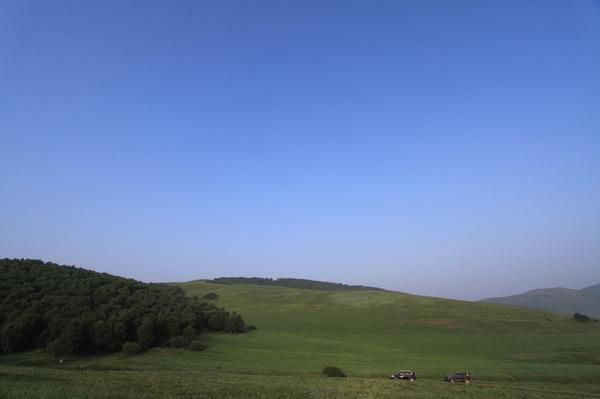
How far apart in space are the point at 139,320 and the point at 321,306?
75342mm

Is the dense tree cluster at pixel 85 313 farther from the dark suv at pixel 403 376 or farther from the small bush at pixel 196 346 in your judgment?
the dark suv at pixel 403 376

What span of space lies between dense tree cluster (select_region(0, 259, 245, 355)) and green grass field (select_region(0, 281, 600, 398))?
→ 9.10 ft

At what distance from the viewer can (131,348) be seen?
195 ft

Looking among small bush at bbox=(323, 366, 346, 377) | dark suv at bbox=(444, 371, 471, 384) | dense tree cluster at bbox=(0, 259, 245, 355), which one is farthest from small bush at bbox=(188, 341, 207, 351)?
dark suv at bbox=(444, 371, 471, 384)

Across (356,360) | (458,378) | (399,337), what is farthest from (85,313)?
(399,337)

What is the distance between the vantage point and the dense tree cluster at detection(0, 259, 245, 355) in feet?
190

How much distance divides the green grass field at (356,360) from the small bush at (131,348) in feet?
3.37

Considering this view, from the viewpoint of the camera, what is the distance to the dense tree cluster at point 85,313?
58031mm

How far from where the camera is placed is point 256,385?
29297 mm

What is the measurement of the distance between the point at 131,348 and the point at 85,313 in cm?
1094

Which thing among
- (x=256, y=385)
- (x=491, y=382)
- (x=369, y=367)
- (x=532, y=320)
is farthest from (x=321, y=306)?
(x=256, y=385)

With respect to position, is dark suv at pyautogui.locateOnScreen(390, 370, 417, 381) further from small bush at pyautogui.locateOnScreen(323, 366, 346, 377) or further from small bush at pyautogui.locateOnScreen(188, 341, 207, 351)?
small bush at pyautogui.locateOnScreen(188, 341, 207, 351)

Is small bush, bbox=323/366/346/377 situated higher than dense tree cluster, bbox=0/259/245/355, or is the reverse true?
dense tree cluster, bbox=0/259/245/355

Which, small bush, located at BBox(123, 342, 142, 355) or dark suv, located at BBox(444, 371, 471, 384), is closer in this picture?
dark suv, located at BBox(444, 371, 471, 384)
